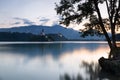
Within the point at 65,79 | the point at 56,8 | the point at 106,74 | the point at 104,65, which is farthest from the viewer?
the point at 56,8

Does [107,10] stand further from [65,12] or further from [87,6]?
[65,12]

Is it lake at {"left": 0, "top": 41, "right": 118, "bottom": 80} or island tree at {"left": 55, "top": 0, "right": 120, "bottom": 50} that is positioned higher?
island tree at {"left": 55, "top": 0, "right": 120, "bottom": 50}

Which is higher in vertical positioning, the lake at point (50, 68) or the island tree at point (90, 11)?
the island tree at point (90, 11)

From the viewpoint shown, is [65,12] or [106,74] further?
[65,12]

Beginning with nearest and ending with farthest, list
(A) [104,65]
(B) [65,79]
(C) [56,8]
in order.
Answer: (B) [65,79] → (A) [104,65] → (C) [56,8]

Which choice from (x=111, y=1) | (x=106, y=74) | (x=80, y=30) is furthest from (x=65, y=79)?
(x=111, y=1)

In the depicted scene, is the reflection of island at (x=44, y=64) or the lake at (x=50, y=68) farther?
the reflection of island at (x=44, y=64)

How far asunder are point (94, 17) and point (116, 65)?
269 inches

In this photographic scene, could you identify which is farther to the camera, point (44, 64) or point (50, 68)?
point (44, 64)

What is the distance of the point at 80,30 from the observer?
96.5ft

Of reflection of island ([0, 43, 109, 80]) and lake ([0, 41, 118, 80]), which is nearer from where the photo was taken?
lake ([0, 41, 118, 80])

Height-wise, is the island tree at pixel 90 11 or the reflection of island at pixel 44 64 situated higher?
the island tree at pixel 90 11

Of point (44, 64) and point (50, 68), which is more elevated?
point (50, 68)

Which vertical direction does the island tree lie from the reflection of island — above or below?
above
